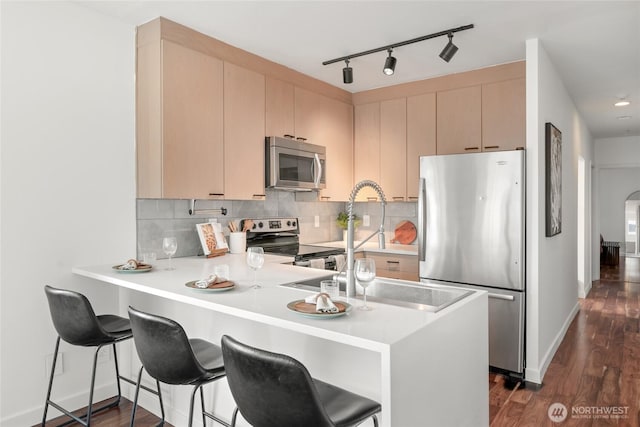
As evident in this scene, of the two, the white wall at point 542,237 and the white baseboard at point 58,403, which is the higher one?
the white wall at point 542,237

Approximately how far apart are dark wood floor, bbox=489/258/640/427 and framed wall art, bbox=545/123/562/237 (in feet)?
3.45

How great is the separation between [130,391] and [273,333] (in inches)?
57.7

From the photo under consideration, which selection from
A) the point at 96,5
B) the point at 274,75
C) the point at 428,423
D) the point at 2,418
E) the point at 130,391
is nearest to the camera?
the point at 428,423

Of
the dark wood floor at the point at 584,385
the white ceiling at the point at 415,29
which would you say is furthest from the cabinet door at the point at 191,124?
the dark wood floor at the point at 584,385

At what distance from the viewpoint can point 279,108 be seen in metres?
3.67

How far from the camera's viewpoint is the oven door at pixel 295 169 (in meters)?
3.52

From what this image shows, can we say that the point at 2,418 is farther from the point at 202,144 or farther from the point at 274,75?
the point at 274,75

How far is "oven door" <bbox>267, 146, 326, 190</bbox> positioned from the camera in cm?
352

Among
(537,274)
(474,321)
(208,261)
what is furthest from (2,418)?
(537,274)

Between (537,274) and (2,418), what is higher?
(537,274)

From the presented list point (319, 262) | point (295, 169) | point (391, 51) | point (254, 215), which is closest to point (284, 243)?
point (254, 215)

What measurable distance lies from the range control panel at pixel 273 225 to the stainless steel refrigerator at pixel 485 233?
126cm

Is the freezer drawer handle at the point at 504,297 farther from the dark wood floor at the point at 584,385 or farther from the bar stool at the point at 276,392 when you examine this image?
the bar stool at the point at 276,392

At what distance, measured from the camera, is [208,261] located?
9.84ft
